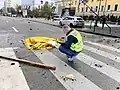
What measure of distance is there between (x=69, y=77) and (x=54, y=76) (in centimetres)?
38

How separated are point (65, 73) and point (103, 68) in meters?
1.39

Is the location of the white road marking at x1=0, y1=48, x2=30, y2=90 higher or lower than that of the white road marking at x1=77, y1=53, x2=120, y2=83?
higher

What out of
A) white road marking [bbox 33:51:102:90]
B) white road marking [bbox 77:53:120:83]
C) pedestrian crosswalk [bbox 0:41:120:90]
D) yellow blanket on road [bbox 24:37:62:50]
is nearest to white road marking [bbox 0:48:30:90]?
pedestrian crosswalk [bbox 0:41:120:90]

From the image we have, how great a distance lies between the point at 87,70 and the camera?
7.05m

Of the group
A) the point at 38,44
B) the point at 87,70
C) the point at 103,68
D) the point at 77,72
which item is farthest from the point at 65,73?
the point at 38,44

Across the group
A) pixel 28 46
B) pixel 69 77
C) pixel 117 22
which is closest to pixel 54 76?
pixel 69 77

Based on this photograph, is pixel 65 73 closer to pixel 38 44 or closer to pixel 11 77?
pixel 11 77

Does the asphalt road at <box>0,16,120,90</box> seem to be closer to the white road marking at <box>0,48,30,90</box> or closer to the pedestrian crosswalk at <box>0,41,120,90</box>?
the pedestrian crosswalk at <box>0,41,120,90</box>

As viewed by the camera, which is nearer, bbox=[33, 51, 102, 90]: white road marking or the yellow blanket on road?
bbox=[33, 51, 102, 90]: white road marking

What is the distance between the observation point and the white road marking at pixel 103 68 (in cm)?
663

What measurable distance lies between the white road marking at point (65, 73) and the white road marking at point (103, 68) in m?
0.79

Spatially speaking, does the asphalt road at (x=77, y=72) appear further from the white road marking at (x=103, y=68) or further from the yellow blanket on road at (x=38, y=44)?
the yellow blanket on road at (x=38, y=44)

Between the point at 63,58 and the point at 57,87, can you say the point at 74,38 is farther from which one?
the point at 57,87

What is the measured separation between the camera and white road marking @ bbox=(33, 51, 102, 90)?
5516 millimetres
